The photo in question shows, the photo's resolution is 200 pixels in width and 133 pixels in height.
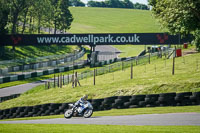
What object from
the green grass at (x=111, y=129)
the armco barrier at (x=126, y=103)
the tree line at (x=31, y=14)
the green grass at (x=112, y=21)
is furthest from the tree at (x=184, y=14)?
the green grass at (x=112, y=21)

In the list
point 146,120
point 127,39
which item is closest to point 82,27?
point 127,39

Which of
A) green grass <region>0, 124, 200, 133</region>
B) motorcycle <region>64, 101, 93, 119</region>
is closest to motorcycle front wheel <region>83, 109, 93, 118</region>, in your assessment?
motorcycle <region>64, 101, 93, 119</region>

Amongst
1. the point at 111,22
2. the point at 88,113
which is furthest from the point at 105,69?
the point at 111,22

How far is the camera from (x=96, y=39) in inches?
2228

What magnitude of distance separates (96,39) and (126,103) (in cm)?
3716

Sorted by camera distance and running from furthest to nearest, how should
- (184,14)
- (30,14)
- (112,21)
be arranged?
(112,21) → (30,14) → (184,14)

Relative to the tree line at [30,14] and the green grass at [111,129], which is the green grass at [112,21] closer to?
the tree line at [30,14]

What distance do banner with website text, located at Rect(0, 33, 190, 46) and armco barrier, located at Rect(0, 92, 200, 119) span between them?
3372 cm

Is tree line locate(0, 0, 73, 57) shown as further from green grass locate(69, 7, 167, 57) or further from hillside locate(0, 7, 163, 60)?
green grass locate(69, 7, 167, 57)

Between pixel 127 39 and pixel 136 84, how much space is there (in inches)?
1285

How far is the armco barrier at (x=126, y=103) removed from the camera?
18.6 metres

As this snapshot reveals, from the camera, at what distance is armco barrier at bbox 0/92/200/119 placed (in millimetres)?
18641

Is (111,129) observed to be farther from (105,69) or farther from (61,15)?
(61,15)

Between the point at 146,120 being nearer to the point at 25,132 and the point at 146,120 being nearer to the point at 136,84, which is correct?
the point at 25,132
